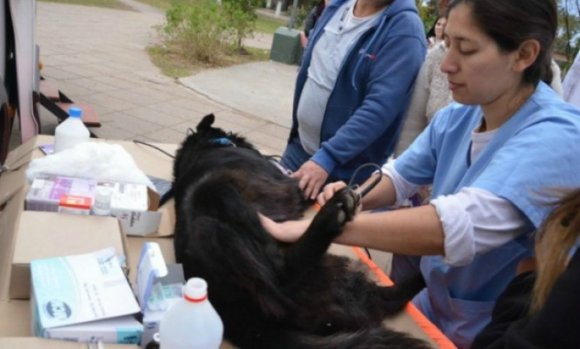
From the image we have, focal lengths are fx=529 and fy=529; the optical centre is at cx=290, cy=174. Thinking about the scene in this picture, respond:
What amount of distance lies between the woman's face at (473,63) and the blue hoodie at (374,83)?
2.28ft

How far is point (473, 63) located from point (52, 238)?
4.19ft

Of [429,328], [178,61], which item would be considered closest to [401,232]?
[429,328]

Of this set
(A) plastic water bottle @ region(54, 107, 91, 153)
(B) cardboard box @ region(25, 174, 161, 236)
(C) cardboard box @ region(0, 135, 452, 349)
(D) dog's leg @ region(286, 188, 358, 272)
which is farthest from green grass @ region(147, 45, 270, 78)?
(D) dog's leg @ region(286, 188, 358, 272)

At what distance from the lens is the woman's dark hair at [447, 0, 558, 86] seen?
135 centimetres

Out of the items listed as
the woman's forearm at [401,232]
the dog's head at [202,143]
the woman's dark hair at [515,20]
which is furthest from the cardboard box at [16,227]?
Result: the woman's dark hair at [515,20]

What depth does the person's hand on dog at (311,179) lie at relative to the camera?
2.24 meters

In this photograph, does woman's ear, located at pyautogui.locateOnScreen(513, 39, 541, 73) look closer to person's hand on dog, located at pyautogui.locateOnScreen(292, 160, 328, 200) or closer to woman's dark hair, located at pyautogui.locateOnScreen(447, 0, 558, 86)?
woman's dark hair, located at pyautogui.locateOnScreen(447, 0, 558, 86)

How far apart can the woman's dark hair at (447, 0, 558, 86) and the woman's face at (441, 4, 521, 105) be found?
0.02 metres

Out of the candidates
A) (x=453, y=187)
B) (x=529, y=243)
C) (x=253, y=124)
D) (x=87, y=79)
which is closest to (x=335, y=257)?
(x=453, y=187)

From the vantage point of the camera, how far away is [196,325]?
1.13 meters

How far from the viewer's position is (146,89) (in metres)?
6.79

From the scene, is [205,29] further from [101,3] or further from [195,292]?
[195,292]

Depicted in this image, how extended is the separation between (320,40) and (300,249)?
130cm

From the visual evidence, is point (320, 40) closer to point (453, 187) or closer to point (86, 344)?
point (453, 187)
